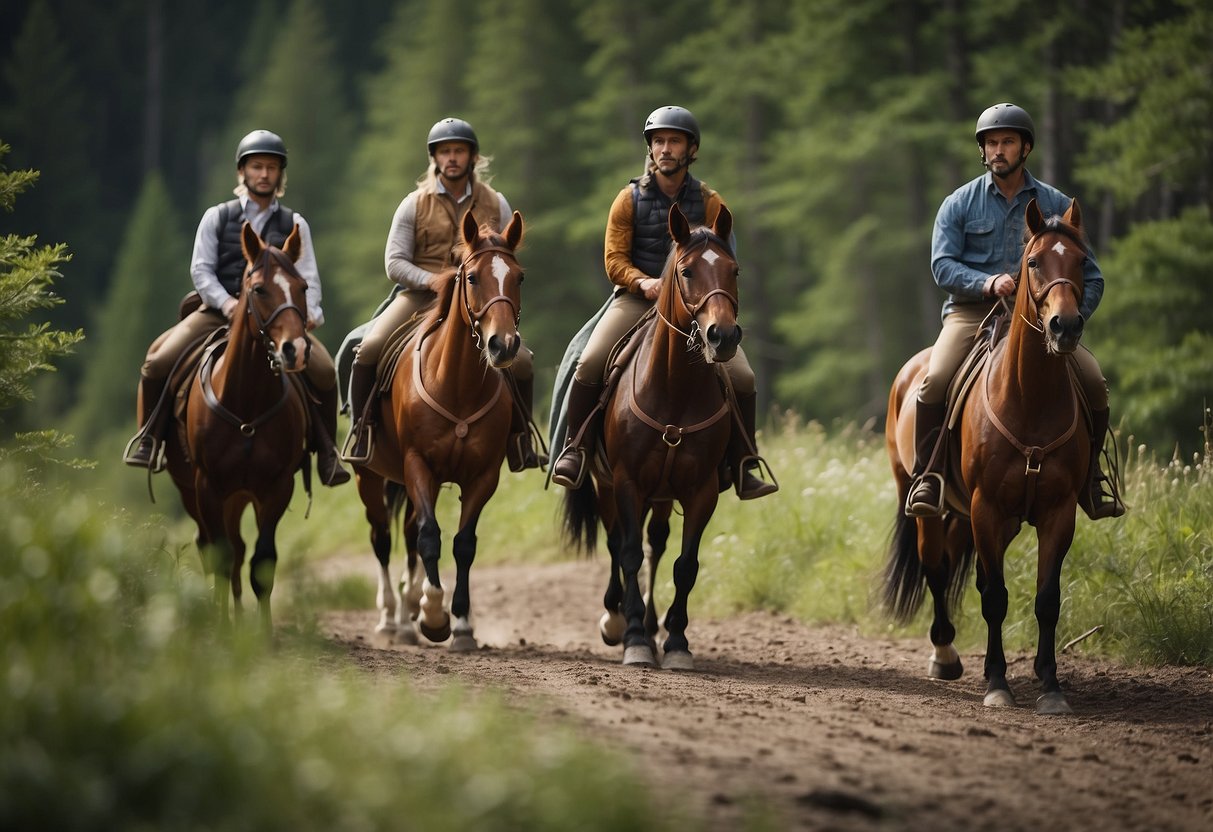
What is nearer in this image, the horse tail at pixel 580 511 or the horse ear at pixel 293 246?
the horse ear at pixel 293 246

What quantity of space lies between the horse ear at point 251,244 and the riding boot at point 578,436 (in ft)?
7.36

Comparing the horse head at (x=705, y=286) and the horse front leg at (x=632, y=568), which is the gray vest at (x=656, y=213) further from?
the horse front leg at (x=632, y=568)

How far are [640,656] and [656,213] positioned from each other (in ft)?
9.93

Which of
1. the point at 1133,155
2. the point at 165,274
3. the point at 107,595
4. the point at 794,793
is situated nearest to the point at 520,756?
the point at 794,793

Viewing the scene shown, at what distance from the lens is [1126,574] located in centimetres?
993

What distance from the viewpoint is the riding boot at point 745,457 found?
31.6 ft

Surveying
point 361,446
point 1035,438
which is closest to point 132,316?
point 361,446

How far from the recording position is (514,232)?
955cm

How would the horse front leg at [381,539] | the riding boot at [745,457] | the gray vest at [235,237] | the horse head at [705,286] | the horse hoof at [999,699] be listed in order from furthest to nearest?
the horse front leg at [381,539]
the gray vest at [235,237]
the riding boot at [745,457]
the horse head at [705,286]
the horse hoof at [999,699]

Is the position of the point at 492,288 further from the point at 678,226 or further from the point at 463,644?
the point at 463,644

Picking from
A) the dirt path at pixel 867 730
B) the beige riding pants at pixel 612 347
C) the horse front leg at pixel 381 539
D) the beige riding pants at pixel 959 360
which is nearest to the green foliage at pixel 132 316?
the horse front leg at pixel 381 539

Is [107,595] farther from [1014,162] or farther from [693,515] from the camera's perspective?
[1014,162]

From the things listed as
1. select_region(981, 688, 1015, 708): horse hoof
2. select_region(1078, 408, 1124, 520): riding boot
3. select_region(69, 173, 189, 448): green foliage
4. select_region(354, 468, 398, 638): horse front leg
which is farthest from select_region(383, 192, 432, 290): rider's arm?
select_region(69, 173, 189, 448): green foliage

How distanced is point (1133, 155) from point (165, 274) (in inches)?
1547
